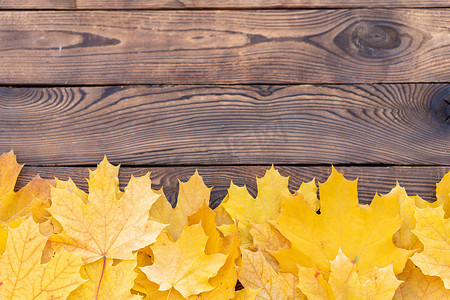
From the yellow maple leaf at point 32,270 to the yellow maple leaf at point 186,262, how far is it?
0.17m

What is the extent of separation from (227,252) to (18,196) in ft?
2.13

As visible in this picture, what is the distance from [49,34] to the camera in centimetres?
107

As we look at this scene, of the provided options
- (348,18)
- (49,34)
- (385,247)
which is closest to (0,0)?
(49,34)

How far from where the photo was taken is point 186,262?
761mm

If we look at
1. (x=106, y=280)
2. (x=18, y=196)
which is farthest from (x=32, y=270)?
(x=18, y=196)

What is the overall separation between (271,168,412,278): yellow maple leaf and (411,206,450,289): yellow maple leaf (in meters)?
0.04

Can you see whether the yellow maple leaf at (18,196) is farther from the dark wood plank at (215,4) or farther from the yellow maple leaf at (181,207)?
the dark wood plank at (215,4)

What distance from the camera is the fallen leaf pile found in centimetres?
73

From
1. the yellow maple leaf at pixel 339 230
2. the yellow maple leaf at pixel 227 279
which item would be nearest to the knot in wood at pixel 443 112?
the yellow maple leaf at pixel 339 230

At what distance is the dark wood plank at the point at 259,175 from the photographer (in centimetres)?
100

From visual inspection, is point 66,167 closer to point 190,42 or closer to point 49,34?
point 49,34

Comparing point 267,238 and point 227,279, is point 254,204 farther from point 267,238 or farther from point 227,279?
point 227,279

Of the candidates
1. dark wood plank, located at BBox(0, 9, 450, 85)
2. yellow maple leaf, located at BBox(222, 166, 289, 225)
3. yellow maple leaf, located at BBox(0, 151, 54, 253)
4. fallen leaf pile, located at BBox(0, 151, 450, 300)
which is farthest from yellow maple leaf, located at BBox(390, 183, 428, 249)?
yellow maple leaf, located at BBox(0, 151, 54, 253)

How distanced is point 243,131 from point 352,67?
1.36ft
